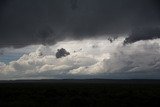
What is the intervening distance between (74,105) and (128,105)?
7.05 meters

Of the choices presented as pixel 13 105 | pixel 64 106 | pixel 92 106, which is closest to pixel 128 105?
pixel 92 106

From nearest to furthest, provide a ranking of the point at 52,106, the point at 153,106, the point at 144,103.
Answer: the point at 52,106, the point at 153,106, the point at 144,103

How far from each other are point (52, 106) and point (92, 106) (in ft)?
16.3

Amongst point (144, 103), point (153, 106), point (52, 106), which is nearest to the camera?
point (52, 106)

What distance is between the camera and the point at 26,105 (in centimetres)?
3856

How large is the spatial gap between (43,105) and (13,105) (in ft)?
12.0

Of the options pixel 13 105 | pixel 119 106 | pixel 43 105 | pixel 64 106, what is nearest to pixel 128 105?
pixel 119 106

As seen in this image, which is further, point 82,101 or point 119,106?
point 82,101

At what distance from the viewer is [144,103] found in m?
43.7

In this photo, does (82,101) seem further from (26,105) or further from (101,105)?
(26,105)

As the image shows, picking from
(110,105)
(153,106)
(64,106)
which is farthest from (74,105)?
(153,106)

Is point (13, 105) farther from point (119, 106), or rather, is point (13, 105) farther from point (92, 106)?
point (119, 106)

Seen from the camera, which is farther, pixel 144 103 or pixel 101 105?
pixel 144 103

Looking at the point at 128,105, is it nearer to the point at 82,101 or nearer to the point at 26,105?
the point at 82,101
